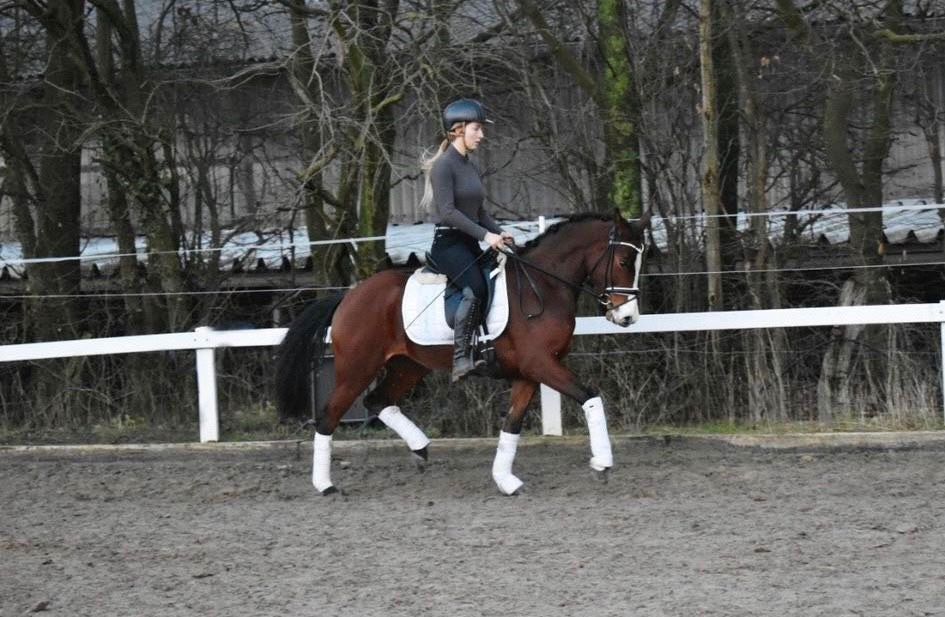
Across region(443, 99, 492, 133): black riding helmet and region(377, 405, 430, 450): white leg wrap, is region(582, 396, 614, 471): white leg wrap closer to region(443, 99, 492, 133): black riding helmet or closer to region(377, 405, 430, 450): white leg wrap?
region(377, 405, 430, 450): white leg wrap

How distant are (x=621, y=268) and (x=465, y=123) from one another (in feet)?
4.32

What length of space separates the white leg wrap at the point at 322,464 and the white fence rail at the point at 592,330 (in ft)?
5.37

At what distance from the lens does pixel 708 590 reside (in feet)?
18.2

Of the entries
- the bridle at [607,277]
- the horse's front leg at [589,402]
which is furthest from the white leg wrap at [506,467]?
the bridle at [607,277]

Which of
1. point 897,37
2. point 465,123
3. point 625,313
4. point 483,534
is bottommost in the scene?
point 483,534

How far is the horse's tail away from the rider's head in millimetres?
1452

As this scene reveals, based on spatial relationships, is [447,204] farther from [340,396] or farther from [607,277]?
[340,396]

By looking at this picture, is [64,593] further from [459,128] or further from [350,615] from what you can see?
[459,128]

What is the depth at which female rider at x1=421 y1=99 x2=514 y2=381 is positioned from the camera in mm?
8359

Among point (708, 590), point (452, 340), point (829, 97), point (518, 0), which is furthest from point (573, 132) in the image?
point (708, 590)

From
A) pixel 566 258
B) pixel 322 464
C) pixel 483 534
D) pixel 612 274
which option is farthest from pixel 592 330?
pixel 483 534

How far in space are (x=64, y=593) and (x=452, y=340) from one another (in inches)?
129

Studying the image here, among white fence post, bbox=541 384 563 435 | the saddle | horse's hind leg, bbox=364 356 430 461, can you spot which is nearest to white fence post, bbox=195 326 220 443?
horse's hind leg, bbox=364 356 430 461

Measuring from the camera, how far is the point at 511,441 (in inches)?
333
